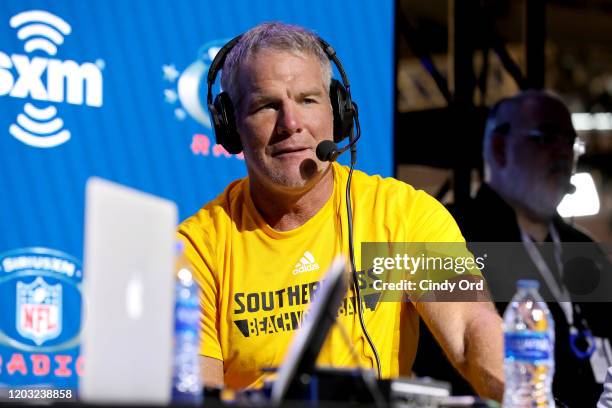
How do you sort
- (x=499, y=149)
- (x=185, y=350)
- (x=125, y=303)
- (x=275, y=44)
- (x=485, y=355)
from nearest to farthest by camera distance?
(x=125, y=303)
(x=185, y=350)
(x=485, y=355)
(x=275, y=44)
(x=499, y=149)

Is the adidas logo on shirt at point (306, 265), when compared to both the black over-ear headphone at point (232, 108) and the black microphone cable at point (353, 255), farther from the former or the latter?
the black over-ear headphone at point (232, 108)

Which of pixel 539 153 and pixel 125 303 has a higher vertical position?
pixel 539 153

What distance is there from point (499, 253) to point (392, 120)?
1.92ft

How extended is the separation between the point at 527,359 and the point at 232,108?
1.02m

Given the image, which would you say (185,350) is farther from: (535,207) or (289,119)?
(535,207)

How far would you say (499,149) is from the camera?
3332mm

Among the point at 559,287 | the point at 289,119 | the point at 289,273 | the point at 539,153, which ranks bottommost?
the point at 289,273

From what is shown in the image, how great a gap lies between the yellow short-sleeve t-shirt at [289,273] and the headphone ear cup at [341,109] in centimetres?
11

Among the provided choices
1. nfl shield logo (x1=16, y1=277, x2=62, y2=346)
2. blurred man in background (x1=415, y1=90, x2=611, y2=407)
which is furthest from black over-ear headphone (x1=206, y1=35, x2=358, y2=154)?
blurred man in background (x1=415, y1=90, x2=611, y2=407)

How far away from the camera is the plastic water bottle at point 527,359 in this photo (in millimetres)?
1321

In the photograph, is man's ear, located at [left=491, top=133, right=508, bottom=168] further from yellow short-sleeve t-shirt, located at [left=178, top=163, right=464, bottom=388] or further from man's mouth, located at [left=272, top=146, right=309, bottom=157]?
man's mouth, located at [left=272, top=146, right=309, bottom=157]

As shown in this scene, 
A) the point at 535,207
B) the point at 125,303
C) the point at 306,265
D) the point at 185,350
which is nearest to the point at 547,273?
the point at 535,207

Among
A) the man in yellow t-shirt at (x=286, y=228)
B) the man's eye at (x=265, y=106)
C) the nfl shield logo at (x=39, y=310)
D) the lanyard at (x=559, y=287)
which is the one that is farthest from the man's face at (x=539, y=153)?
the nfl shield logo at (x=39, y=310)

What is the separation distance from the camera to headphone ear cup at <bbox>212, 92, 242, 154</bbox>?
6.86 feet
